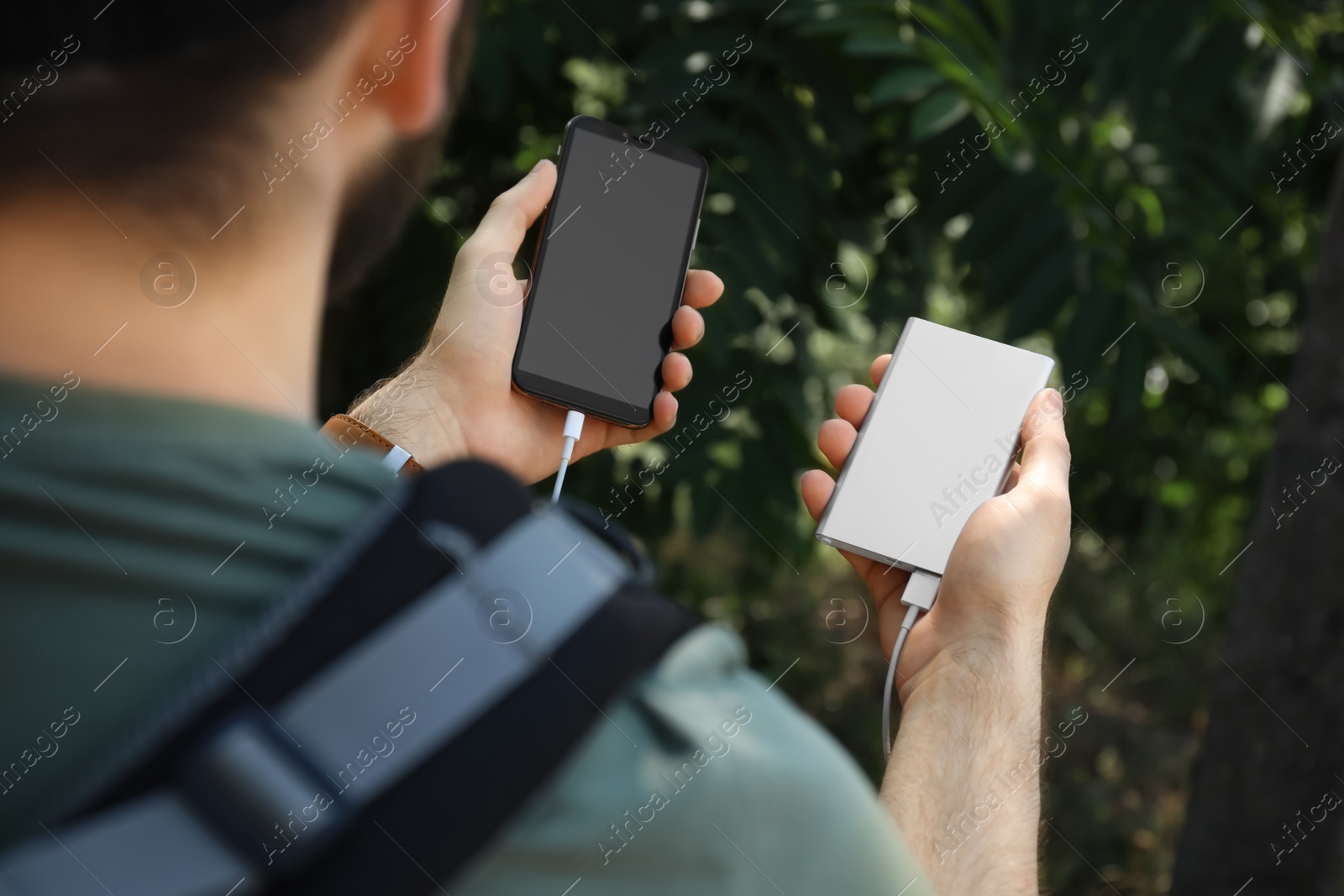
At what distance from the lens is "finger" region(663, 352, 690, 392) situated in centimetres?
154

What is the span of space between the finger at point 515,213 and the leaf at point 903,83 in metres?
0.52

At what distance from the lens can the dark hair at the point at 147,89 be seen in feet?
1.70

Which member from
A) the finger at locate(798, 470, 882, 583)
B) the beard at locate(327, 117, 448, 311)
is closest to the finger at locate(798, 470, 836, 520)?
the finger at locate(798, 470, 882, 583)

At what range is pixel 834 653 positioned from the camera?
4.67 m

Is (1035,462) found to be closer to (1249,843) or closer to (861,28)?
(861,28)

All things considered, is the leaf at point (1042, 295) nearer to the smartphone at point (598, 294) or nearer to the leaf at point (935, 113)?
the leaf at point (935, 113)

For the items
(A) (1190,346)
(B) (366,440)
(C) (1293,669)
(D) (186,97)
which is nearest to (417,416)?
(B) (366,440)

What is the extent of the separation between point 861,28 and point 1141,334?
826 millimetres

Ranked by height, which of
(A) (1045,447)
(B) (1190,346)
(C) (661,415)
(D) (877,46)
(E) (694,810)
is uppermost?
(E) (694,810)

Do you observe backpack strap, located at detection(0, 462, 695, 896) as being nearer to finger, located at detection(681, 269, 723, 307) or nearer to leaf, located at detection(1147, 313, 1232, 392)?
finger, located at detection(681, 269, 723, 307)

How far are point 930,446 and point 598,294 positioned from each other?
531 mm

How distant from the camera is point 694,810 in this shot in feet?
1.68

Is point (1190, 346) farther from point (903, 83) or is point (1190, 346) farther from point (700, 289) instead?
point (700, 289)

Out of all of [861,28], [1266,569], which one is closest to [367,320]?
[861,28]
